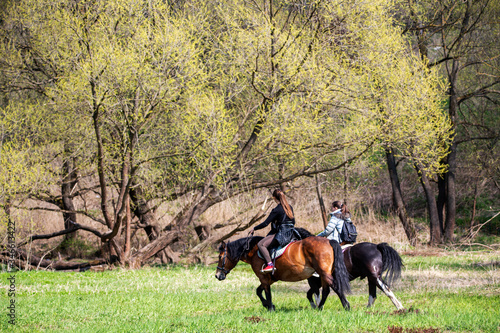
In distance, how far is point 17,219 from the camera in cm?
1633

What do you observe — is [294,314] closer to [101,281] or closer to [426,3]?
[101,281]

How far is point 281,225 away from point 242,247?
0.89 metres

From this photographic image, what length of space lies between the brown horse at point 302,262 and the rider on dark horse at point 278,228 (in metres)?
0.17

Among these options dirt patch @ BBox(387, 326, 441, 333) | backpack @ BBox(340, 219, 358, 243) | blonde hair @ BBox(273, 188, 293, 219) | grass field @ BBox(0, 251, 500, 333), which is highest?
blonde hair @ BBox(273, 188, 293, 219)

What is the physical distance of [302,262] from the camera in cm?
875

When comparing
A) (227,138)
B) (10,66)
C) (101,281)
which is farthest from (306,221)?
(10,66)

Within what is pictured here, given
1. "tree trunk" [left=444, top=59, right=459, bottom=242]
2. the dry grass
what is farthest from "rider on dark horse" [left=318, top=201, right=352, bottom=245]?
"tree trunk" [left=444, top=59, right=459, bottom=242]

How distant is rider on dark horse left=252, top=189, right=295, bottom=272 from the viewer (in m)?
8.95

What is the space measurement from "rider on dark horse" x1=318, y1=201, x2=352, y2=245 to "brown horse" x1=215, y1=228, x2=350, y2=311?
0.79 m

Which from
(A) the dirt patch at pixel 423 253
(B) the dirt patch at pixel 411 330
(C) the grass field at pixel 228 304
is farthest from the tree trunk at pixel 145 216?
(B) the dirt patch at pixel 411 330

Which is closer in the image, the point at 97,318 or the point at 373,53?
the point at 97,318

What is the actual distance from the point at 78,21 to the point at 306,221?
43.2 feet

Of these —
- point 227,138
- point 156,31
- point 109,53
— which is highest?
point 156,31

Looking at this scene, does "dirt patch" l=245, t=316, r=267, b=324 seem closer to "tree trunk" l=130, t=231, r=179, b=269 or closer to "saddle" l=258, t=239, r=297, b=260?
"saddle" l=258, t=239, r=297, b=260
